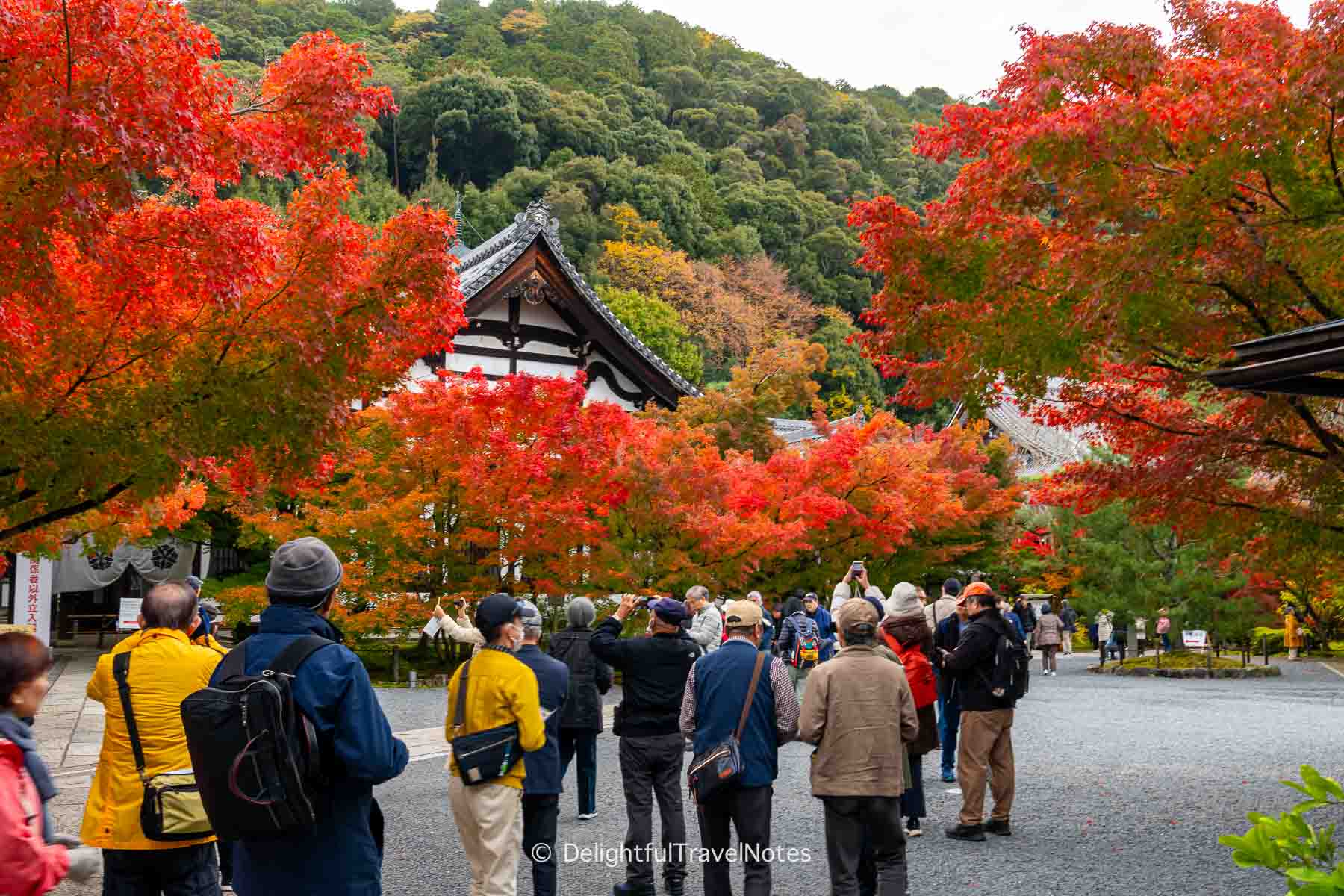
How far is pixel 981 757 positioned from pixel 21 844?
571 centimetres

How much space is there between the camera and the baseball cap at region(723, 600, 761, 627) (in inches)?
219

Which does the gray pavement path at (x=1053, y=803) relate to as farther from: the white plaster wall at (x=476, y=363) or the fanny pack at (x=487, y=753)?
the white plaster wall at (x=476, y=363)

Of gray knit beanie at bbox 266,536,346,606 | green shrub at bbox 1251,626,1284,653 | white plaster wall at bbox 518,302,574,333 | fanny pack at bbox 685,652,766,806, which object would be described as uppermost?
white plaster wall at bbox 518,302,574,333

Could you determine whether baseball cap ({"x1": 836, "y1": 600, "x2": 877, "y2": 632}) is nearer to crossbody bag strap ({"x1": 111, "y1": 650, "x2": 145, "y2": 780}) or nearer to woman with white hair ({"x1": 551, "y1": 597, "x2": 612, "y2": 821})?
woman with white hair ({"x1": 551, "y1": 597, "x2": 612, "y2": 821})

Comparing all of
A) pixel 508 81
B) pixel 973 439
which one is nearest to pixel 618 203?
pixel 508 81

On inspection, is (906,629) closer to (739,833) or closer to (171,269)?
(739,833)

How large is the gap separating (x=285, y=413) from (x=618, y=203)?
48317 millimetres

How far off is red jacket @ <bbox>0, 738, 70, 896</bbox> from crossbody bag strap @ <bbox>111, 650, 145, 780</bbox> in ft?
4.58

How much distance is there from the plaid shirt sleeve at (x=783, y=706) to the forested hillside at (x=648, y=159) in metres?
41.0

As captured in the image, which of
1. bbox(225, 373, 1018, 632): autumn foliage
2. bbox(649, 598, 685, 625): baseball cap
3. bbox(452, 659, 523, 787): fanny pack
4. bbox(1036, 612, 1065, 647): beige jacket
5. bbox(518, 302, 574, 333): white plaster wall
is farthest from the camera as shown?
bbox(518, 302, 574, 333): white plaster wall

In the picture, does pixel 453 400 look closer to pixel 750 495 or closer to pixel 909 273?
pixel 750 495

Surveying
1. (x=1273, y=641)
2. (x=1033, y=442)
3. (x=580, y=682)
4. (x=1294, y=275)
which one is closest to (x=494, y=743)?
(x=580, y=682)

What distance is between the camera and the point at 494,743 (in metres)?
4.92

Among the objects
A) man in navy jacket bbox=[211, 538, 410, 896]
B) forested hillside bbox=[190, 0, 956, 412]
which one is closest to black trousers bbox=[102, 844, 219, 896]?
man in navy jacket bbox=[211, 538, 410, 896]
